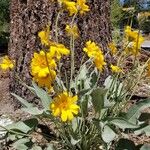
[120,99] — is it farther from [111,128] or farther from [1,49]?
[1,49]

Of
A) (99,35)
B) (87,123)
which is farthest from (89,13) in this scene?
(87,123)

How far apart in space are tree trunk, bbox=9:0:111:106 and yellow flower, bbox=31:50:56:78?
1525mm

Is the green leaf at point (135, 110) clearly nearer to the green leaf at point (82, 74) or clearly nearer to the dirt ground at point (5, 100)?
the green leaf at point (82, 74)

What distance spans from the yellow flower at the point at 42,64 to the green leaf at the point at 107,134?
452 mm

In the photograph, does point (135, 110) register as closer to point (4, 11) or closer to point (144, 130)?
A: point (144, 130)

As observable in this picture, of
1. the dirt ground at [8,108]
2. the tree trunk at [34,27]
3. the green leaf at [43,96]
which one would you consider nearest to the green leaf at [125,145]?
the green leaf at [43,96]

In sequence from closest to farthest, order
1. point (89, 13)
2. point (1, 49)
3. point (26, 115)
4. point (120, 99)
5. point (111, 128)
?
point (111, 128) < point (120, 99) < point (26, 115) < point (89, 13) < point (1, 49)

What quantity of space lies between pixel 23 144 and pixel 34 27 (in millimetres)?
1418

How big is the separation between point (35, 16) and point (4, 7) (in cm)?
916

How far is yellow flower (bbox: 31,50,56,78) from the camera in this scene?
2359 mm

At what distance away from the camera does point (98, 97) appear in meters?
2.66

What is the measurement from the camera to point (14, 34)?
4270mm

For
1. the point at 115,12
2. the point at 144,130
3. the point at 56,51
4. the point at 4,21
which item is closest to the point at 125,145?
the point at 144,130

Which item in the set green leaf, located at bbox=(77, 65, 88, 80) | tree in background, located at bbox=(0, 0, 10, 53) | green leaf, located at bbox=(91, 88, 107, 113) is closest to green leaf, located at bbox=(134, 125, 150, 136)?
green leaf, located at bbox=(91, 88, 107, 113)
